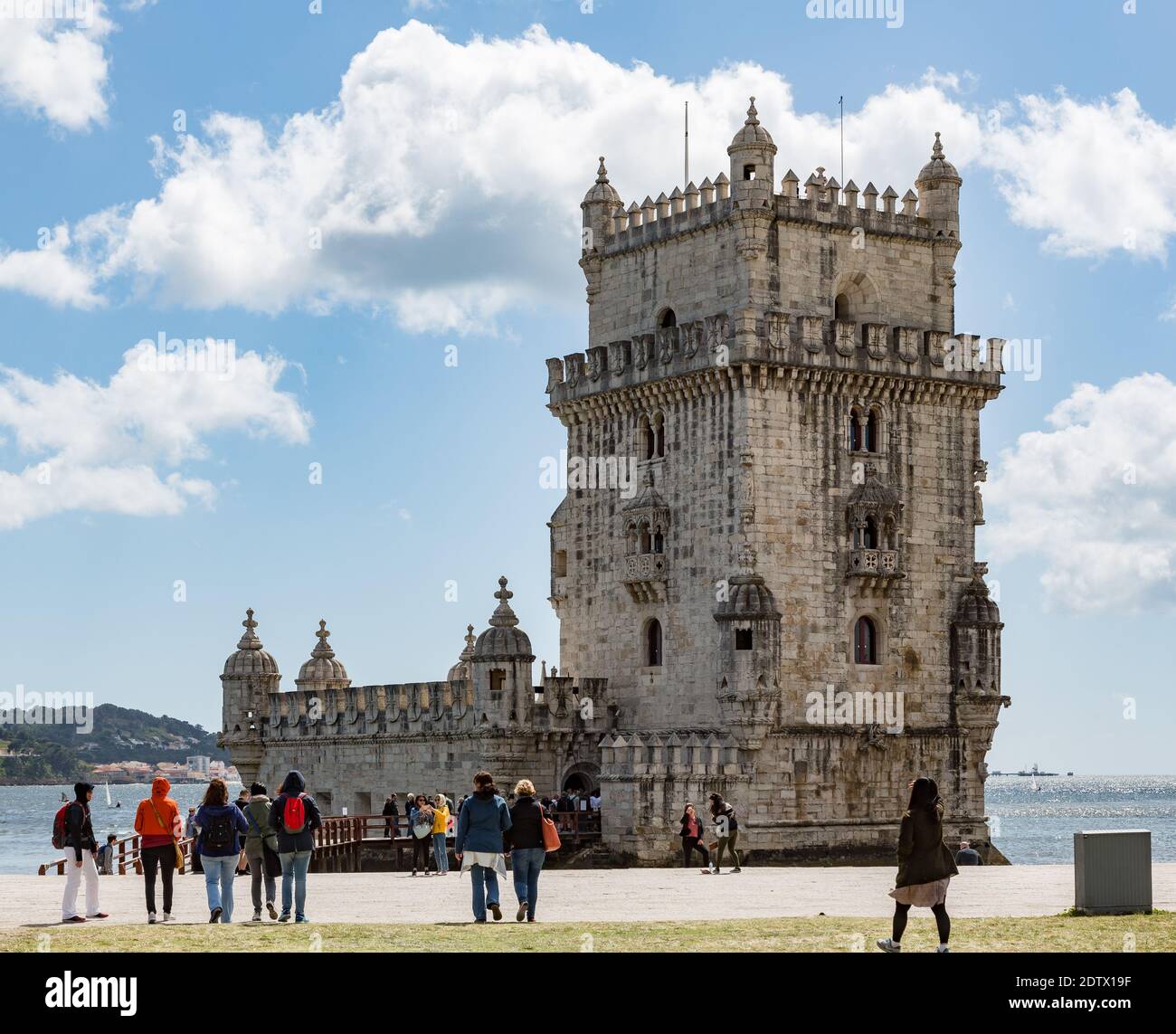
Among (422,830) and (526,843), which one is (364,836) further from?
(526,843)

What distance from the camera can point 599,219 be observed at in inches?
2667

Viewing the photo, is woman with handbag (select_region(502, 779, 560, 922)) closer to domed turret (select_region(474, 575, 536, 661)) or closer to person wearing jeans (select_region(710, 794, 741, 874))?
person wearing jeans (select_region(710, 794, 741, 874))

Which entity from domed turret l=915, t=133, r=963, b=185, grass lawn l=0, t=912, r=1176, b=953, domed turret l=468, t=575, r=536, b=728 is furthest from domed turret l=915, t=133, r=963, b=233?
grass lawn l=0, t=912, r=1176, b=953

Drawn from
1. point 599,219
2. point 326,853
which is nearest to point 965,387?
point 599,219

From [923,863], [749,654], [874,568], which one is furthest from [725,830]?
[923,863]

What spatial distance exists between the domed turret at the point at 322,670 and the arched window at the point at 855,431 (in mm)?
25845

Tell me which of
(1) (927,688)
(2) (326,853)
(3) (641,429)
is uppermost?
(3) (641,429)

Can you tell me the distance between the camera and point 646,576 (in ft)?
208

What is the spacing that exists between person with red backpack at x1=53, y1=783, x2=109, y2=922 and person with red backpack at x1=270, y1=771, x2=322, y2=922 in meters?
2.87

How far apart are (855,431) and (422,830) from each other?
1770cm

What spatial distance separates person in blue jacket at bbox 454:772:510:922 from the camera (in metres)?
34.0

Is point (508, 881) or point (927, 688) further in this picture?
point (927, 688)

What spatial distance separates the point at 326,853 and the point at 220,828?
24.8m
